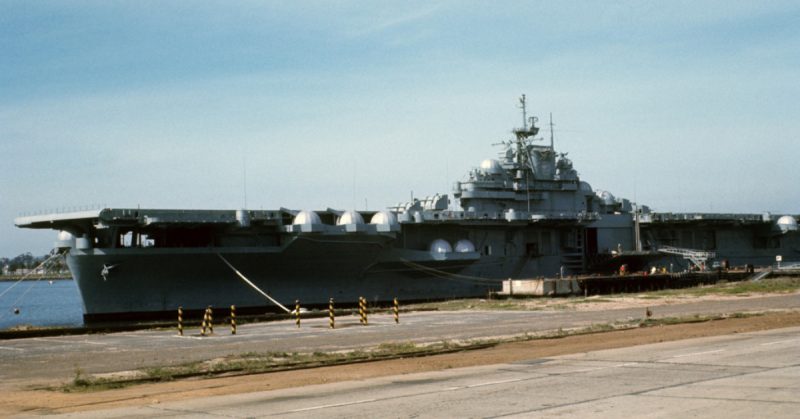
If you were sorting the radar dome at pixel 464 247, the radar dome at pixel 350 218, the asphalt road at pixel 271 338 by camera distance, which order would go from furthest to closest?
the radar dome at pixel 464 247
the radar dome at pixel 350 218
the asphalt road at pixel 271 338

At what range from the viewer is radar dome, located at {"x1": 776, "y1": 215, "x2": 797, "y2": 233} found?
59.1 m

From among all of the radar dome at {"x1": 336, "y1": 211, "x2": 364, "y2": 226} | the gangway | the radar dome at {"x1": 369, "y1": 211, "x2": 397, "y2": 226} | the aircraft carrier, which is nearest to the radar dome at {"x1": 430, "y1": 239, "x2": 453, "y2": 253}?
the aircraft carrier

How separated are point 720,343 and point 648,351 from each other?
2.08 metres

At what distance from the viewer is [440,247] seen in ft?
145

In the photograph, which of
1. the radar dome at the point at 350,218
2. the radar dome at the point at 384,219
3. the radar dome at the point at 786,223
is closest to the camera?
the radar dome at the point at 350,218

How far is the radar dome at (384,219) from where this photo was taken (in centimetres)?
4011

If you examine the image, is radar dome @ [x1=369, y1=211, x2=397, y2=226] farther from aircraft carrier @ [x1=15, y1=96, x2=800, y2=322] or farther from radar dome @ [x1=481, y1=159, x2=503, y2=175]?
radar dome @ [x1=481, y1=159, x2=503, y2=175]

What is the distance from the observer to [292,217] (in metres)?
39.7

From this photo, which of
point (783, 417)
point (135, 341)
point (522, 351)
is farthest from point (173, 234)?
point (783, 417)

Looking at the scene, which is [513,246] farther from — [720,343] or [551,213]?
[720,343]

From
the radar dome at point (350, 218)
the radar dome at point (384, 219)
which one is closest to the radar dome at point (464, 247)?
the radar dome at point (384, 219)

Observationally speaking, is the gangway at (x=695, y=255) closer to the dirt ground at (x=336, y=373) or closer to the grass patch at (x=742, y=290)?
the grass patch at (x=742, y=290)

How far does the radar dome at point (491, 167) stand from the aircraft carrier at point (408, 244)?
68mm

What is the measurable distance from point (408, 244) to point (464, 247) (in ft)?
9.49
